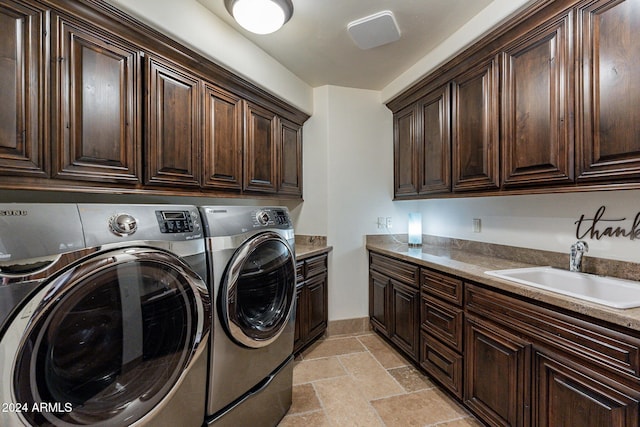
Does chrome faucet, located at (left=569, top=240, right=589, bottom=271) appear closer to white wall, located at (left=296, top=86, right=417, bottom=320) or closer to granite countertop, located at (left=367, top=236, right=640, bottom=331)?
granite countertop, located at (left=367, top=236, right=640, bottom=331)

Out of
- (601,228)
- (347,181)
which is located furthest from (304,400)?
(601,228)

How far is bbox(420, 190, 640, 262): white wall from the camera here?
4.92 ft

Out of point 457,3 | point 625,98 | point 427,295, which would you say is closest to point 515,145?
point 625,98

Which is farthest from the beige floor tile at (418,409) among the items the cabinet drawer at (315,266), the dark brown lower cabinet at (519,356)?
the cabinet drawer at (315,266)

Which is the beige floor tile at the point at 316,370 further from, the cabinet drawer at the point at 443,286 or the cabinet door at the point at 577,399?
the cabinet door at the point at 577,399

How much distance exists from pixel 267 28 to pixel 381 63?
1.12 metres

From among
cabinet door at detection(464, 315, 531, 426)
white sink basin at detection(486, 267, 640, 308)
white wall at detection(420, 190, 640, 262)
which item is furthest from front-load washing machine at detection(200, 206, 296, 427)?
white wall at detection(420, 190, 640, 262)

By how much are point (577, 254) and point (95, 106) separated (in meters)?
2.64

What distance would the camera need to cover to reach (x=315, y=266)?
258 centimetres

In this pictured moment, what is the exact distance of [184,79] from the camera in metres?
1.77

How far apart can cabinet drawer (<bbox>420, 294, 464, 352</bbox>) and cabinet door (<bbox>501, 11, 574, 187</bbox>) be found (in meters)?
0.89

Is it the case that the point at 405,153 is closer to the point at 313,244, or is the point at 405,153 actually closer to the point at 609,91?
the point at 313,244

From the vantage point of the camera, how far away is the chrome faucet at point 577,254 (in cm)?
159

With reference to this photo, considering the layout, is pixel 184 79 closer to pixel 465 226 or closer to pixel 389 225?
pixel 389 225
